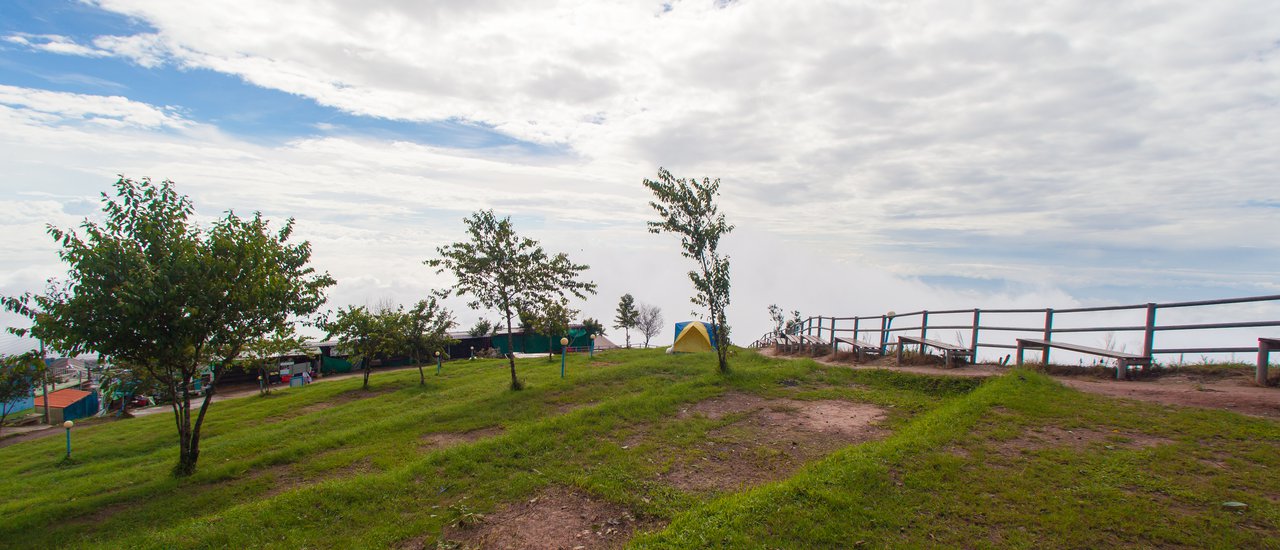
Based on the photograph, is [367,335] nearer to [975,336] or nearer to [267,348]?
[267,348]

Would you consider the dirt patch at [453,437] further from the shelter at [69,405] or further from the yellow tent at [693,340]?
the shelter at [69,405]

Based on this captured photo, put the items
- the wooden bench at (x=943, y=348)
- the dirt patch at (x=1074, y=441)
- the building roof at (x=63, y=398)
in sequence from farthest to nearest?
the building roof at (x=63, y=398) < the wooden bench at (x=943, y=348) < the dirt patch at (x=1074, y=441)

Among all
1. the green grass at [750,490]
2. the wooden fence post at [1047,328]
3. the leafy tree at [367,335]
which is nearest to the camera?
the green grass at [750,490]

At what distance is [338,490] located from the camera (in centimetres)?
745

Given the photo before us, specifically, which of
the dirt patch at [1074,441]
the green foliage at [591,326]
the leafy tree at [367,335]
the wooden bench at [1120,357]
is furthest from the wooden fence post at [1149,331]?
the green foliage at [591,326]

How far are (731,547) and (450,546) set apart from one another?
3140 millimetres

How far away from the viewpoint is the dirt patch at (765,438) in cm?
715

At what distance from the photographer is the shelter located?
28.8 meters

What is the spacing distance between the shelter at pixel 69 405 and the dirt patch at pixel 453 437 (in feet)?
108

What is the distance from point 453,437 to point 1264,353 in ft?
45.0

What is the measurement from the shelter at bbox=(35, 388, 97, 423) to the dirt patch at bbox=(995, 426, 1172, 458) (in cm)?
4258

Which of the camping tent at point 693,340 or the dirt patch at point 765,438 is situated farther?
the camping tent at point 693,340

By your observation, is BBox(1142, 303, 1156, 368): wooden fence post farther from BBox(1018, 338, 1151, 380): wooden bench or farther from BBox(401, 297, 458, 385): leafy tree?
BBox(401, 297, 458, 385): leafy tree

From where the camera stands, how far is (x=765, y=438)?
8.72 meters
